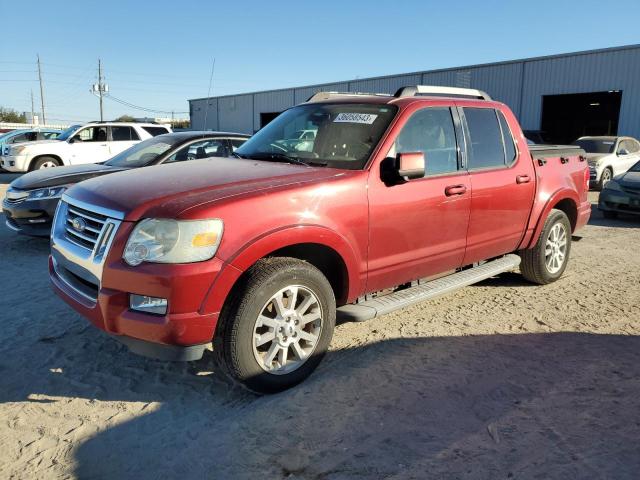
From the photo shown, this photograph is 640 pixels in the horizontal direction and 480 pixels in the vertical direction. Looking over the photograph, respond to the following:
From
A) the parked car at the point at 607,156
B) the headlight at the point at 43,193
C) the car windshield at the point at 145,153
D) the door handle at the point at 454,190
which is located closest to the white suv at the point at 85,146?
the car windshield at the point at 145,153

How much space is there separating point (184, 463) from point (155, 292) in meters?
0.88

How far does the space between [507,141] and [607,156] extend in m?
12.1

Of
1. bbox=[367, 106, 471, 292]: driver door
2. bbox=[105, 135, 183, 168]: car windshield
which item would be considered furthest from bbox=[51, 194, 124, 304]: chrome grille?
bbox=[105, 135, 183, 168]: car windshield

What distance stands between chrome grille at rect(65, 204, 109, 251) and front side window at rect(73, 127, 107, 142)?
11118mm

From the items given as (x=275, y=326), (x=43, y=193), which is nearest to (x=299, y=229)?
(x=275, y=326)

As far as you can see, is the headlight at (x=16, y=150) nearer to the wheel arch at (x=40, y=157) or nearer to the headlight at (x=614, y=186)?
the wheel arch at (x=40, y=157)

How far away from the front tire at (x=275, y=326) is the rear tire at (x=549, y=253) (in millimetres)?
2908

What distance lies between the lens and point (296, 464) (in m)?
2.63

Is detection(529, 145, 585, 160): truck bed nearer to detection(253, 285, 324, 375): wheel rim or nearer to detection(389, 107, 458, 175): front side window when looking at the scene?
detection(389, 107, 458, 175): front side window

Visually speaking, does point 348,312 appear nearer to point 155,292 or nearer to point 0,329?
point 155,292

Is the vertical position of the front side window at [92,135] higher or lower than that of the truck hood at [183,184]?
higher

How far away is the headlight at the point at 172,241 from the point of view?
2877 millimetres

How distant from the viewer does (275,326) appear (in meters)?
3.23

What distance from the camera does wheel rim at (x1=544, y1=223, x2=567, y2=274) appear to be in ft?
18.4
